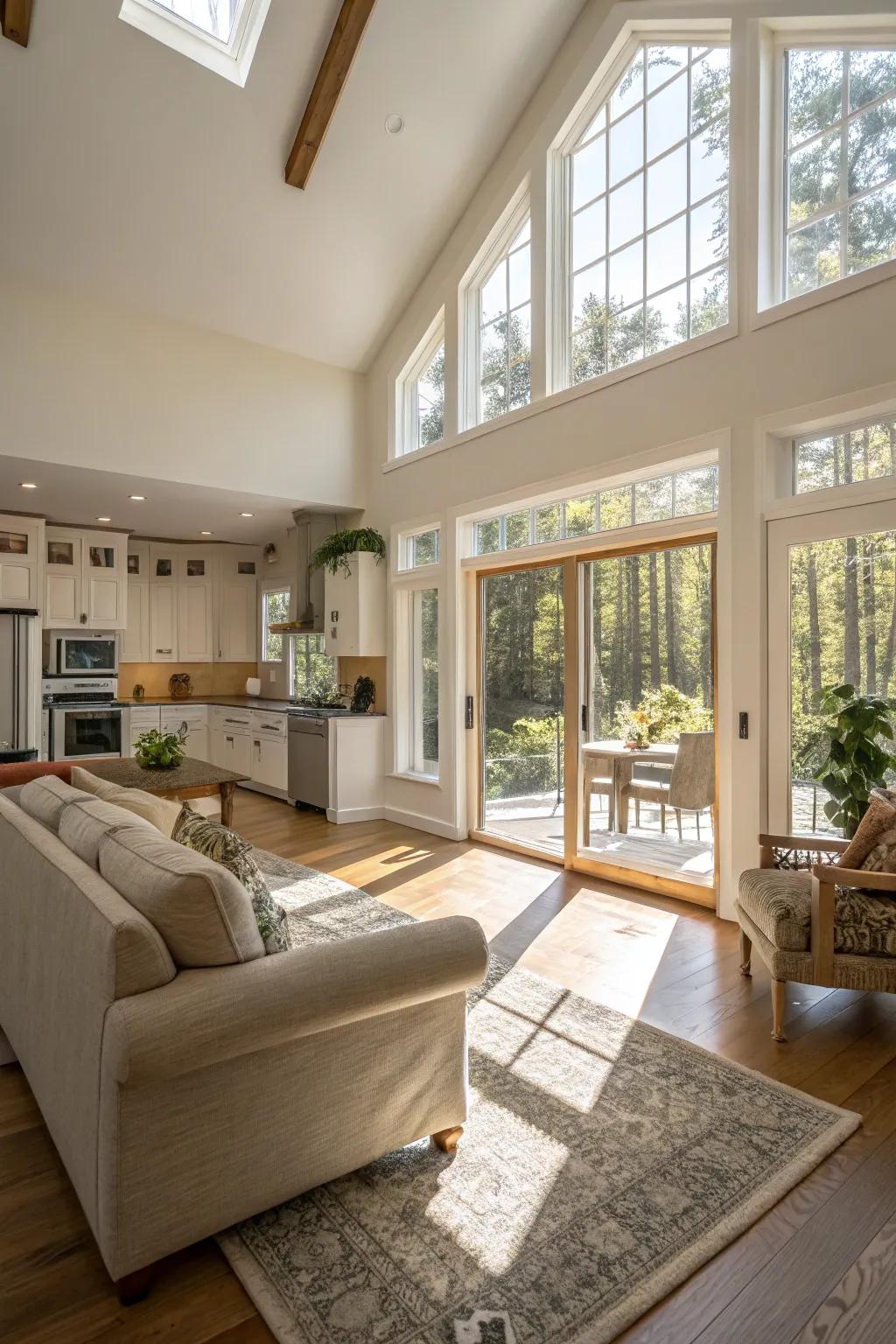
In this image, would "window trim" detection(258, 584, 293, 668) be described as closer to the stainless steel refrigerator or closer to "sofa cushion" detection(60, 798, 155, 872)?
the stainless steel refrigerator

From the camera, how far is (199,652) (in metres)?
8.90

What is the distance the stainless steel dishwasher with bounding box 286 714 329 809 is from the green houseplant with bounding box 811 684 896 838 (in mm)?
4022

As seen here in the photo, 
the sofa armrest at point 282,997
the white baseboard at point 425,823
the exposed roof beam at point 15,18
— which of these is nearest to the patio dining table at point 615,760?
the white baseboard at point 425,823

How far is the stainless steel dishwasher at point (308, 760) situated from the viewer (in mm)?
6371

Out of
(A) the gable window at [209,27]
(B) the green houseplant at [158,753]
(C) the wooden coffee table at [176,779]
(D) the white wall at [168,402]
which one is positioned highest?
(A) the gable window at [209,27]

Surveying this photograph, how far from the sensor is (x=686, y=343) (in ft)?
13.1

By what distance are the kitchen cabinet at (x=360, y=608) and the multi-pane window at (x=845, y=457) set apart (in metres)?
3.67

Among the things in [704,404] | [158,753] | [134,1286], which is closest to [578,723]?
[704,404]

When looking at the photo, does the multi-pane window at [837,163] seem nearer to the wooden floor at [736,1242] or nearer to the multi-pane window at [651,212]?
the multi-pane window at [651,212]

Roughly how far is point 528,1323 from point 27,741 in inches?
256

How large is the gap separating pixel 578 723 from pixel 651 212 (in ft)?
9.89

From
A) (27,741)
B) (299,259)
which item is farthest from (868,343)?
(27,741)

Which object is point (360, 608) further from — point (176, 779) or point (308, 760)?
point (176, 779)

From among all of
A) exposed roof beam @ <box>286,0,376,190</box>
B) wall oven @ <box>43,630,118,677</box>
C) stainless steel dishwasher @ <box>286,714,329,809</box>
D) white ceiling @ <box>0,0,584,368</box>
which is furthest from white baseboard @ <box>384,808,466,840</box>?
exposed roof beam @ <box>286,0,376,190</box>
